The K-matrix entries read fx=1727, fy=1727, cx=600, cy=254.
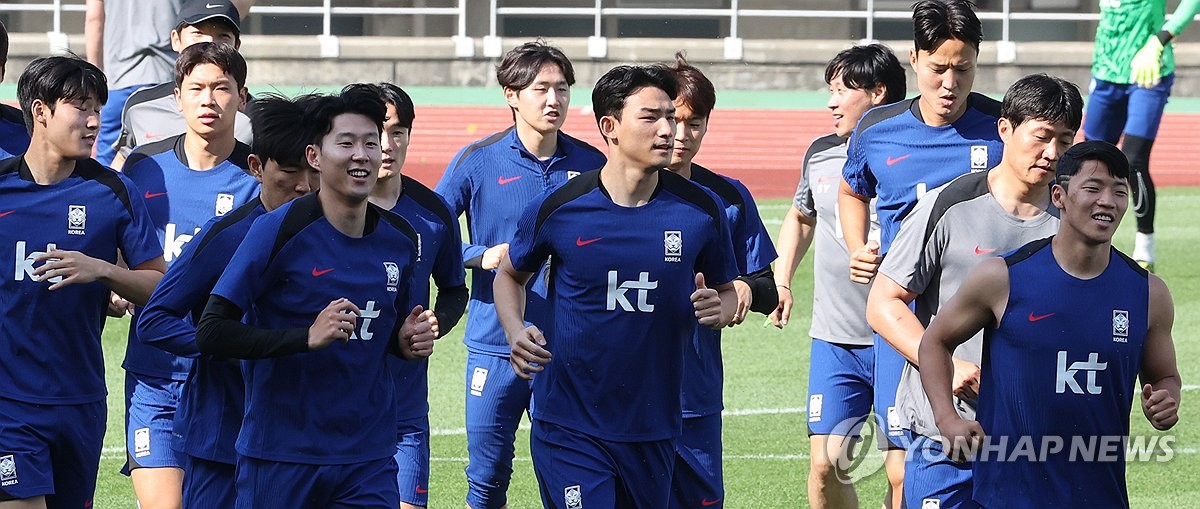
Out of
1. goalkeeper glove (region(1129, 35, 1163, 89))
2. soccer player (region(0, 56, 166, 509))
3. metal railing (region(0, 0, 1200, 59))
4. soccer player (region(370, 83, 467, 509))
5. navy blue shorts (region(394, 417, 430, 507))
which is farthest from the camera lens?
metal railing (region(0, 0, 1200, 59))

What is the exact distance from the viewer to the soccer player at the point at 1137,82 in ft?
46.3

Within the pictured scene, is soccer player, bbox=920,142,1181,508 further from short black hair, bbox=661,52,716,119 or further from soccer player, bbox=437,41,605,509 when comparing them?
soccer player, bbox=437,41,605,509

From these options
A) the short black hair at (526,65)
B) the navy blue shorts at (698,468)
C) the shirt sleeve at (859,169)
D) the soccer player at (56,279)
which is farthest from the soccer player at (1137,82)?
the soccer player at (56,279)

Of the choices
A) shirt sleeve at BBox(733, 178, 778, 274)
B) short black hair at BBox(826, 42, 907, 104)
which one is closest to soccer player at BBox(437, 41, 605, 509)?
shirt sleeve at BBox(733, 178, 778, 274)

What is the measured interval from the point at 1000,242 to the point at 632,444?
4.81ft

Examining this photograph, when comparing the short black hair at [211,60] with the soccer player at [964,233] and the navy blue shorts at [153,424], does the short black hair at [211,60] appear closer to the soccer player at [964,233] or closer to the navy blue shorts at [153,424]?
the navy blue shorts at [153,424]

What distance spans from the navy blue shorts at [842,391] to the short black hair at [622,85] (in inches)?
78.1

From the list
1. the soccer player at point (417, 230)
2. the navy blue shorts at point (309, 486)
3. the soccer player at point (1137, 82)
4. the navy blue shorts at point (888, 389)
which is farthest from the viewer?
the soccer player at point (1137, 82)

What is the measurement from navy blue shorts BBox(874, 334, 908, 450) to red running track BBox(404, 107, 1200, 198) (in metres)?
15.4

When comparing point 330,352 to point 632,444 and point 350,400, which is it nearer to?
point 350,400

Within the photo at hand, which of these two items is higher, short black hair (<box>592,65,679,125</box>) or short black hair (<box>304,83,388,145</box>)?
short black hair (<box>592,65,679,125</box>)

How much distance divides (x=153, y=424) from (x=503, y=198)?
1.78 m

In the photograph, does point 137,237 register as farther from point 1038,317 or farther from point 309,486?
point 1038,317

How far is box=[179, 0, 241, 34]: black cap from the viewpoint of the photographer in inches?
306
